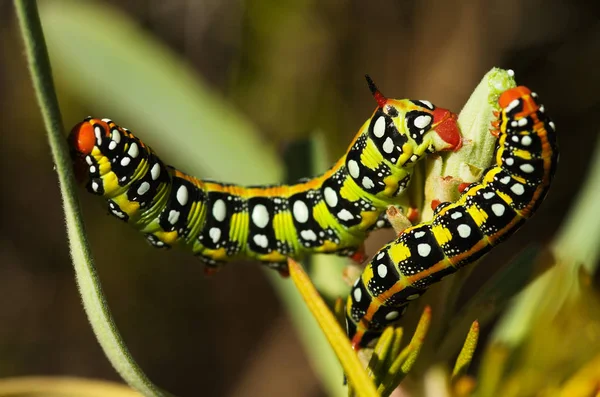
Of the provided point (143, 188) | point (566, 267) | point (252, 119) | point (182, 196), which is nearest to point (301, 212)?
point (182, 196)

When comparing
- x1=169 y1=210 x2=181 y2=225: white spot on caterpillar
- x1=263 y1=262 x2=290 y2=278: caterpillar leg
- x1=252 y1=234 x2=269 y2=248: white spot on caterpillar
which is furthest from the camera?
x1=263 y1=262 x2=290 y2=278: caterpillar leg

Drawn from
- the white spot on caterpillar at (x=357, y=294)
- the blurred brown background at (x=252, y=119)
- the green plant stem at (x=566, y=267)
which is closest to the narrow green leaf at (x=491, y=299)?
the green plant stem at (x=566, y=267)

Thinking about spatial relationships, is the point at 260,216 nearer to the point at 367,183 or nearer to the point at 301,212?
the point at 301,212

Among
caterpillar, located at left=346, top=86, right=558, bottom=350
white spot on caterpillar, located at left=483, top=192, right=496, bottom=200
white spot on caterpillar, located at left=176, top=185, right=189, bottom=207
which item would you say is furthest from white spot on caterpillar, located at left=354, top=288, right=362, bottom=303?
white spot on caterpillar, located at left=176, top=185, right=189, bottom=207

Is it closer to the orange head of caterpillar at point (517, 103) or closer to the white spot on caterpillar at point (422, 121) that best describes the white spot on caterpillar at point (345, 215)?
the white spot on caterpillar at point (422, 121)

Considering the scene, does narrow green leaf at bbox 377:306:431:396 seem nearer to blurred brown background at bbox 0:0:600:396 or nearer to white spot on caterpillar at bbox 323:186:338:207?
white spot on caterpillar at bbox 323:186:338:207

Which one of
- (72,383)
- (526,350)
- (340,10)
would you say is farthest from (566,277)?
(340,10)
